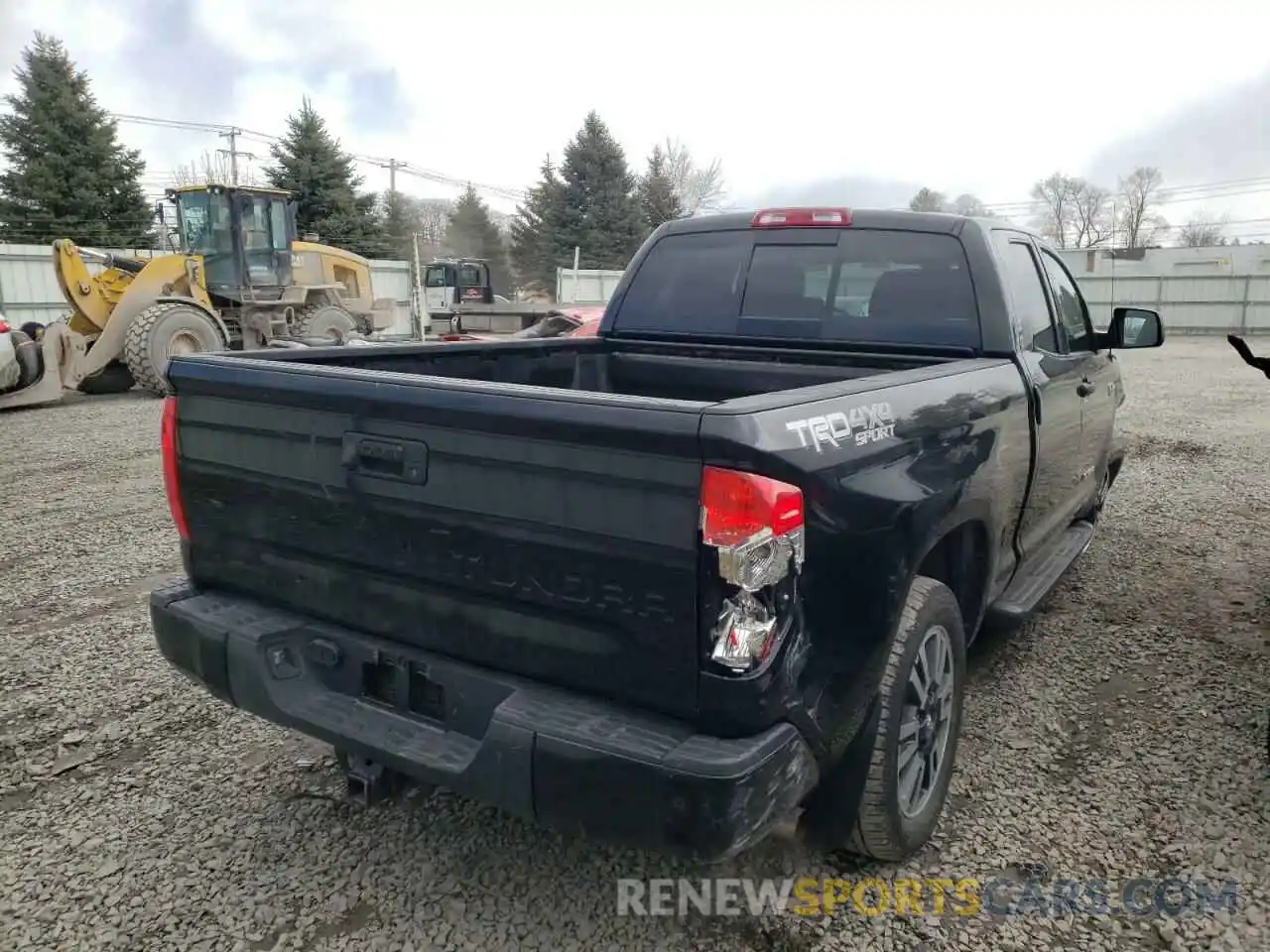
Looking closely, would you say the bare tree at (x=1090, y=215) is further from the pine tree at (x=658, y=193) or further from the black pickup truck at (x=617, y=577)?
the black pickup truck at (x=617, y=577)

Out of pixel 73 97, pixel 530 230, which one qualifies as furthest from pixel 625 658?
pixel 530 230

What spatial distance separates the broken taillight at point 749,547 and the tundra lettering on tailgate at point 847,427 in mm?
142

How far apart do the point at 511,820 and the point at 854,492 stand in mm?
1657

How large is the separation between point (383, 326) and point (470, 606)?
17.6 meters

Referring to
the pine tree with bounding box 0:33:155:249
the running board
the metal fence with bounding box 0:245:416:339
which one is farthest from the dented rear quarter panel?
the pine tree with bounding box 0:33:155:249

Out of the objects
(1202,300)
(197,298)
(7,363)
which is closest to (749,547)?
(7,363)

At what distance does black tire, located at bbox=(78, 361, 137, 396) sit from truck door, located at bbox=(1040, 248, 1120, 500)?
13.2m

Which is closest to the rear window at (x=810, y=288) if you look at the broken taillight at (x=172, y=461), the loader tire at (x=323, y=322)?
the broken taillight at (x=172, y=461)

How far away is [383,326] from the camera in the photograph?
1891cm

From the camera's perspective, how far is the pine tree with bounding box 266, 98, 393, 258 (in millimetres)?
36000

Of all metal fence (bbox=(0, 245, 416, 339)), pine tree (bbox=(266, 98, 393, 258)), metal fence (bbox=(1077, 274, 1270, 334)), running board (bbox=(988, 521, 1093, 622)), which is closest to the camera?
running board (bbox=(988, 521, 1093, 622))

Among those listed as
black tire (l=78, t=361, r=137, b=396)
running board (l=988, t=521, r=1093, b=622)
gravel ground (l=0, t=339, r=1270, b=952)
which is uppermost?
black tire (l=78, t=361, r=137, b=396)

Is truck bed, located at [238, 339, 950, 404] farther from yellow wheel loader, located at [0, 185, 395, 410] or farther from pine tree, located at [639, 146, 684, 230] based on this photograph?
pine tree, located at [639, 146, 684, 230]

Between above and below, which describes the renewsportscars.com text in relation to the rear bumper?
below
